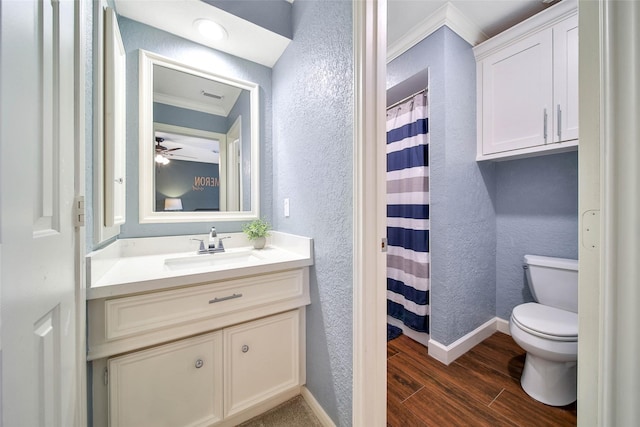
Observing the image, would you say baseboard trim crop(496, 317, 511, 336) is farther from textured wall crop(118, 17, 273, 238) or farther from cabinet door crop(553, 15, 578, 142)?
textured wall crop(118, 17, 273, 238)

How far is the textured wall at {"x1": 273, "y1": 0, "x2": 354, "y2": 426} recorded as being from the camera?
3.43 ft

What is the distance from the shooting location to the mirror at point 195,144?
142cm

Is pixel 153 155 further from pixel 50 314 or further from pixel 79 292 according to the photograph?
pixel 50 314

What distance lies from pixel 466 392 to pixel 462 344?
1.30 ft

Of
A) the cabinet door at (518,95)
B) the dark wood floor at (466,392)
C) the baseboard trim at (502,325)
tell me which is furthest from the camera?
the baseboard trim at (502,325)

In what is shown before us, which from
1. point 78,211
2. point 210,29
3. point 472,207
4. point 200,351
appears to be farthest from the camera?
point 472,207

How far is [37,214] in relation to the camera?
1.67 ft

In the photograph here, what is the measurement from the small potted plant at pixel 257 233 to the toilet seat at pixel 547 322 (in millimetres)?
1651

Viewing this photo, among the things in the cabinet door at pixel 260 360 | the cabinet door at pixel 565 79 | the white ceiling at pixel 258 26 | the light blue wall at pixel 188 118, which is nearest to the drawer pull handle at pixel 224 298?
the cabinet door at pixel 260 360

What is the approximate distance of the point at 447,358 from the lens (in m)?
1.63

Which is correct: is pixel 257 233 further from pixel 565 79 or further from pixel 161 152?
pixel 565 79

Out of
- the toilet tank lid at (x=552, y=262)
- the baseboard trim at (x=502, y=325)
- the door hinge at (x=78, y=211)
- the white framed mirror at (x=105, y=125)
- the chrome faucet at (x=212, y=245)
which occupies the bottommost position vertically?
the baseboard trim at (x=502, y=325)

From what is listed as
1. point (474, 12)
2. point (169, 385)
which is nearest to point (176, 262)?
point (169, 385)

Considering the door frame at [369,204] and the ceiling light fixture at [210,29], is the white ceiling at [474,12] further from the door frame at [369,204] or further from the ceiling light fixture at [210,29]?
the ceiling light fixture at [210,29]
